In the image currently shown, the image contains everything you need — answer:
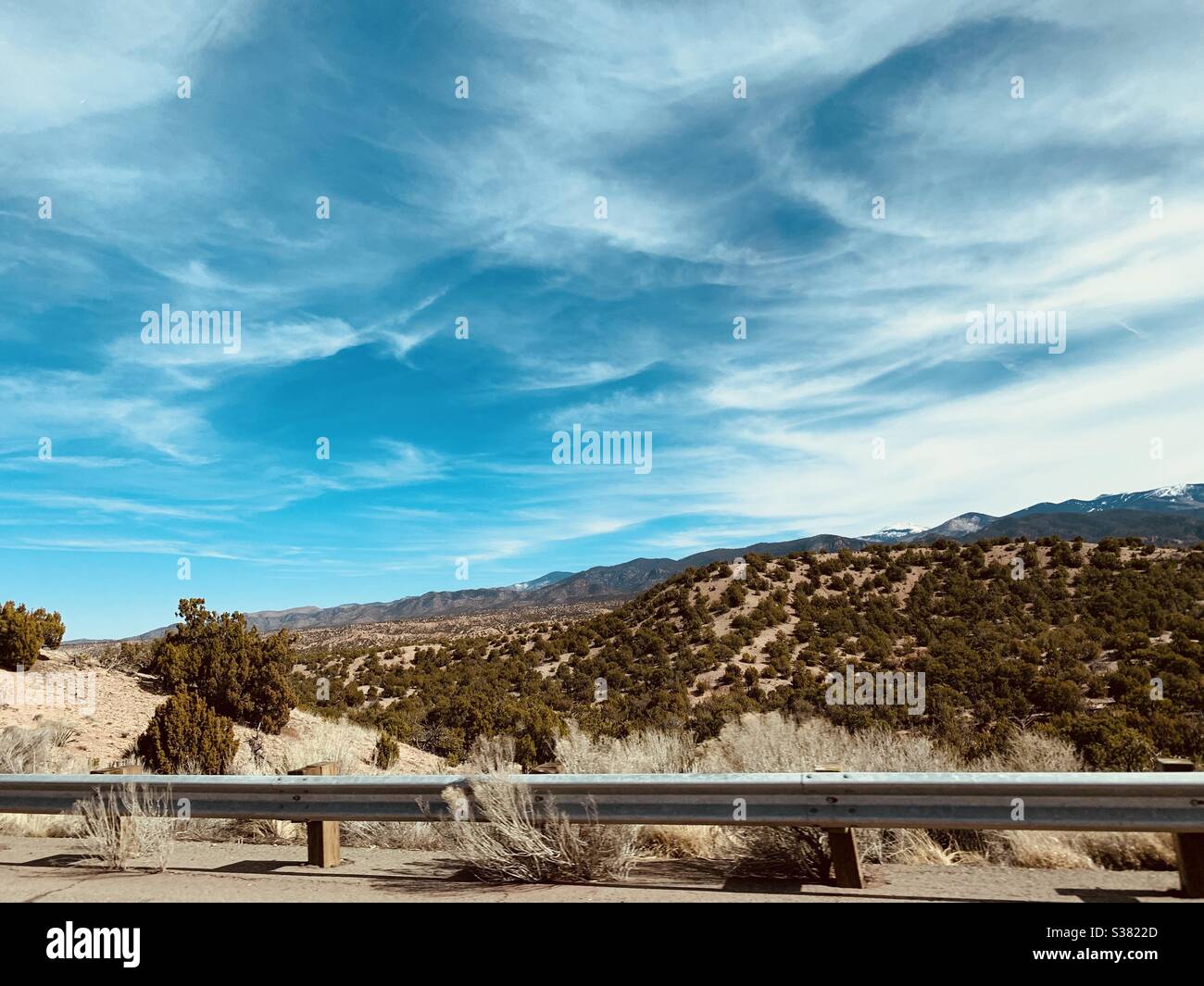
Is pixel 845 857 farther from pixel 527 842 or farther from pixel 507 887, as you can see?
pixel 507 887

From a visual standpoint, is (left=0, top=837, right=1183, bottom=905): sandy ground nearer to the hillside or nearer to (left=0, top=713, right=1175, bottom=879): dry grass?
(left=0, top=713, right=1175, bottom=879): dry grass


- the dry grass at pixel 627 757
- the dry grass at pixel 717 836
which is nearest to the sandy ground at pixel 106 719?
the dry grass at pixel 627 757

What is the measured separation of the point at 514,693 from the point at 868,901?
88.6 ft

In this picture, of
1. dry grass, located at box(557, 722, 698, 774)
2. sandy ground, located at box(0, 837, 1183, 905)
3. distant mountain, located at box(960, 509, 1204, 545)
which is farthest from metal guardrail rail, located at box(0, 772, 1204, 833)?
distant mountain, located at box(960, 509, 1204, 545)

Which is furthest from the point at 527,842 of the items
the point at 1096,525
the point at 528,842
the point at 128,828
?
the point at 1096,525

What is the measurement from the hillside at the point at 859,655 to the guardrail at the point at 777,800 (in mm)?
6081

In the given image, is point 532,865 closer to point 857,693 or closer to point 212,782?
point 212,782

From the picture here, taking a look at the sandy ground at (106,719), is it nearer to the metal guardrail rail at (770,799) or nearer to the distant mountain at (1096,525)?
the metal guardrail rail at (770,799)

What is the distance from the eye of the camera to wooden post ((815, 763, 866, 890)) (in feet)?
16.5

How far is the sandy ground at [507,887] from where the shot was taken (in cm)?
483

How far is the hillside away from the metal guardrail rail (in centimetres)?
611

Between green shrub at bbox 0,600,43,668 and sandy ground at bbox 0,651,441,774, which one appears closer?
sandy ground at bbox 0,651,441,774
